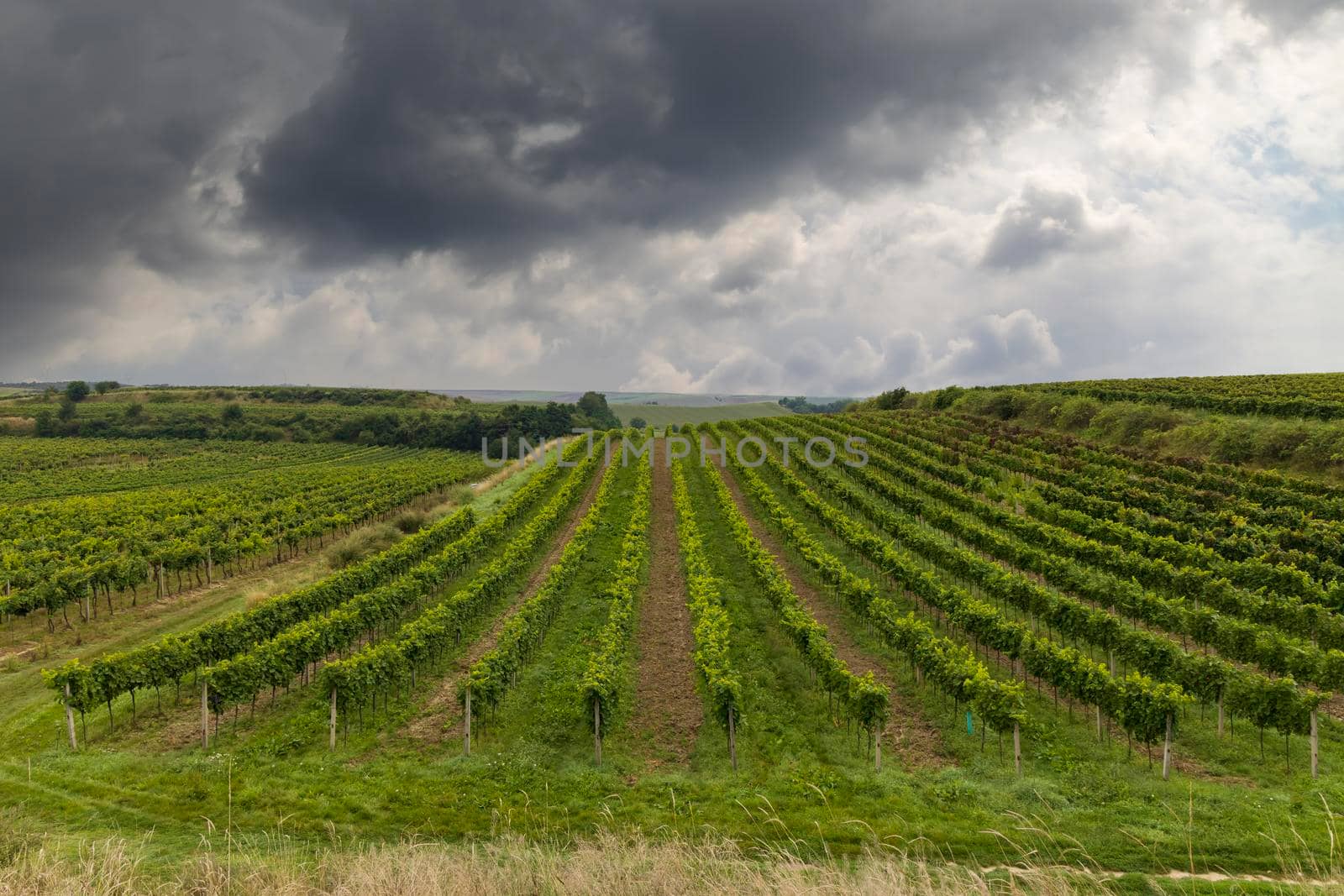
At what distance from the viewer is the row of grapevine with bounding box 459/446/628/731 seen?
17.0m

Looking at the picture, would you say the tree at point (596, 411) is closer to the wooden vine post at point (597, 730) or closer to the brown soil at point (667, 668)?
the brown soil at point (667, 668)

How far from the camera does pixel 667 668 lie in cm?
2062

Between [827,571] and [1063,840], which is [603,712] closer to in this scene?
[1063,840]

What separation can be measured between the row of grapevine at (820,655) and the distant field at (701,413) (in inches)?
2913

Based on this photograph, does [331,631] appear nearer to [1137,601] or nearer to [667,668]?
[667,668]

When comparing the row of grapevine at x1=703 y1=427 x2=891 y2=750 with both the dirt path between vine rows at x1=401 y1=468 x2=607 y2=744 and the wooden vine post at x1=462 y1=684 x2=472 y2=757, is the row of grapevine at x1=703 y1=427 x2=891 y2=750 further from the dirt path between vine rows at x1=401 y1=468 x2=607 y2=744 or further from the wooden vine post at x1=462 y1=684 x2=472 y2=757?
the dirt path between vine rows at x1=401 y1=468 x2=607 y2=744

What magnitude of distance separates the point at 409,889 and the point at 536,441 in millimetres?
118309

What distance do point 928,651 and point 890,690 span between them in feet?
5.79

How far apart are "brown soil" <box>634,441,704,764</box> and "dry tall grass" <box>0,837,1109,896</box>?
262 inches

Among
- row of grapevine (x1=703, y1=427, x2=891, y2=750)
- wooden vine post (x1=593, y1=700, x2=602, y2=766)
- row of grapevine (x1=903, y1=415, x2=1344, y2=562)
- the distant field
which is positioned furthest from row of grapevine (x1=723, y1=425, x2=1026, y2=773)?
the distant field

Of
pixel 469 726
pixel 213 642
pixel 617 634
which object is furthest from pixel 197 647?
pixel 617 634

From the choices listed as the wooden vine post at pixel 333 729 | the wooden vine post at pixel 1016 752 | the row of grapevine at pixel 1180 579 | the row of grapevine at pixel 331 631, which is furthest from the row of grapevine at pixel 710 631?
the row of grapevine at pixel 1180 579

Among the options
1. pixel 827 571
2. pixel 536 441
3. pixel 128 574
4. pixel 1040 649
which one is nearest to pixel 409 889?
pixel 1040 649

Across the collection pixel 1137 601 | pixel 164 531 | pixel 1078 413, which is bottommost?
pixel 1137 601
